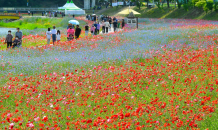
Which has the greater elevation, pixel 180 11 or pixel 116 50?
pixel 180 11

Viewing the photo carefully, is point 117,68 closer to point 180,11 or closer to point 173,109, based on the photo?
point 173,109

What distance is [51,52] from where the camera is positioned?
16344 mm

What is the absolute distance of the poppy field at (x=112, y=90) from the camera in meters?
6.45

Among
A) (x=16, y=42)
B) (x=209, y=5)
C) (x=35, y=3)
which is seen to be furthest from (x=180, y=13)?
(x=35, y=3)

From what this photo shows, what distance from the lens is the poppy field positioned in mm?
6445

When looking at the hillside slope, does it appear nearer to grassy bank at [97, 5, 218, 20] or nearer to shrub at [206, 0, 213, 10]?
grassy bank at [97, 5, 218, 20]

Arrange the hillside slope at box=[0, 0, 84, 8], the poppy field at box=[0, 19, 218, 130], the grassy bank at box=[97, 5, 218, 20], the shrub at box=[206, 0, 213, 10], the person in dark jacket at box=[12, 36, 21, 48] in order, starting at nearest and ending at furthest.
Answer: the poppy field at box=[0, 19, 218, 130] < the person in dark jacket at box=[12, 36, 21, 48] < the shrub at box=[206, 0, 213, 10] < the grassy bank at box=[97, 5, 218, 20] < the hillside slope at box=[0, 0, 84, 8]

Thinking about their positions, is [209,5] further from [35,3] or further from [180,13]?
[35,3]

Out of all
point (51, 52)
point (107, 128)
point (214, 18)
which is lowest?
point (107, 128)

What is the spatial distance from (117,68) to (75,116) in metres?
4.90

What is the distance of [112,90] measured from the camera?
9.01m

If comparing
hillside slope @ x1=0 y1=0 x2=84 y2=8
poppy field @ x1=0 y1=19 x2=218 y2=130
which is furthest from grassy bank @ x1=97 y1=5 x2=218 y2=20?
hillside slope @ x1=0 y1=0 x2=84 y2=8

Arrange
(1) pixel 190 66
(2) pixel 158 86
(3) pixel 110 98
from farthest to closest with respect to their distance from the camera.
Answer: (1) pixel 190 66 < (2) pixel 158 86 < (3) pixel 110 98

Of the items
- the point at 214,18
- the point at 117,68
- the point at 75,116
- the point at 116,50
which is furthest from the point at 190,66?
the point at 214,18
